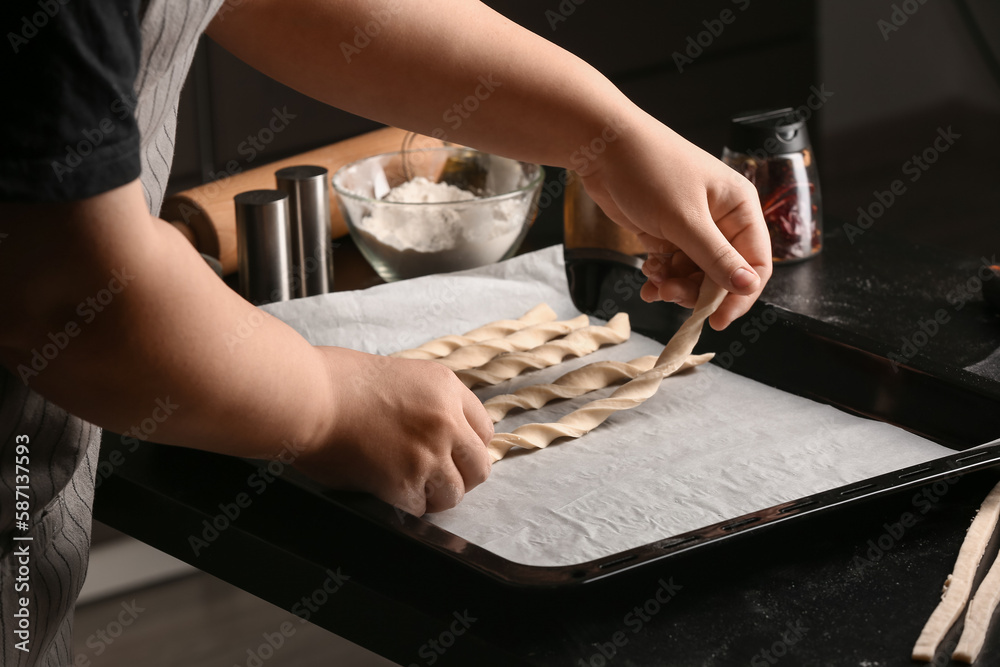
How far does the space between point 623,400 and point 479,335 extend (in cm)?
25

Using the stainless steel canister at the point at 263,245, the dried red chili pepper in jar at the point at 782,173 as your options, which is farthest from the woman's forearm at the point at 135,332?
the dried red chili pepper in jar at the point at 782,173

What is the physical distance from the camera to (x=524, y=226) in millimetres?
1386

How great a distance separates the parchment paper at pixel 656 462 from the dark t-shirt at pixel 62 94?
16.6 inches

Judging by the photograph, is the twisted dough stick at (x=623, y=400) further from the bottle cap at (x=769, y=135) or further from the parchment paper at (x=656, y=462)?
the bottle cap at (x=769, y=135)

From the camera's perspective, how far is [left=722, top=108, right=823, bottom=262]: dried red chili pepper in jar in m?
1.35

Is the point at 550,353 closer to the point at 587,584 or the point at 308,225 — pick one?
the point at 308,225

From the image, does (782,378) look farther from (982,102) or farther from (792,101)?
(982,102)

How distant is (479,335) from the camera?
1.13m

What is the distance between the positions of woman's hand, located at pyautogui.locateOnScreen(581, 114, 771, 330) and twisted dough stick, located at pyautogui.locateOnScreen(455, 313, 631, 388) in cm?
22

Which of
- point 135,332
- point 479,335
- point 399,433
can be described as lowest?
point 479,335

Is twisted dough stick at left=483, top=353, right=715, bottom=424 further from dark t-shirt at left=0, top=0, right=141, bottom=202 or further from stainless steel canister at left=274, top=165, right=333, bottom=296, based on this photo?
dark t-shirt at left=0, top=0, right=141, bottom=202

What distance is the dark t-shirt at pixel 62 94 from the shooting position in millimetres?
411

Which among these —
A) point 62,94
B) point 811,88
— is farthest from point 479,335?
point 811,88

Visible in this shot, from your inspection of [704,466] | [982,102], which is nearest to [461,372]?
[704,466]
